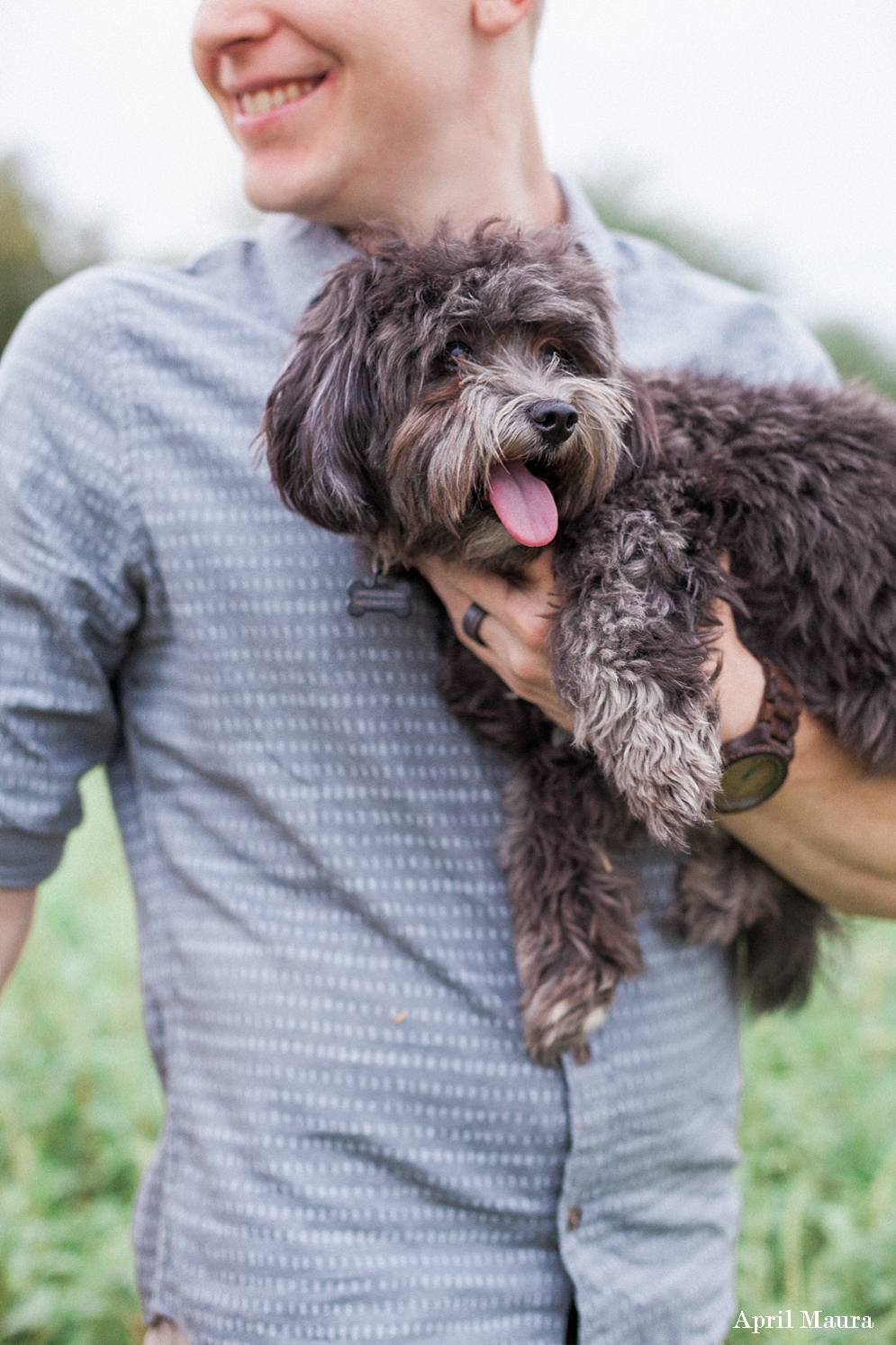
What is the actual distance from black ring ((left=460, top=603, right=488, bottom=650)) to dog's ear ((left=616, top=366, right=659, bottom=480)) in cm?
31

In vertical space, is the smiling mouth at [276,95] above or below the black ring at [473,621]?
above

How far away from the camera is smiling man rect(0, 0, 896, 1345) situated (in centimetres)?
158

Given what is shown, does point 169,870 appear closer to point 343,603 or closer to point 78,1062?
point 343,603

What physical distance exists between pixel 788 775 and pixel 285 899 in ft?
2.67

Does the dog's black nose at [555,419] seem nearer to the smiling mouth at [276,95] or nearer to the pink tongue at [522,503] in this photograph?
the pink tongue at [522,503]

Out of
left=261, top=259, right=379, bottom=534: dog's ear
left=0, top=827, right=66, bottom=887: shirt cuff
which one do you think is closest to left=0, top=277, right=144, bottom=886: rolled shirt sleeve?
left=0, top=827, right=66, bottom=887: shirt cuff

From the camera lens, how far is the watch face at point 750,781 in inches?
67.1

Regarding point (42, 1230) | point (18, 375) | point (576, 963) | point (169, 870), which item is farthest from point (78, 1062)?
point (18, 375)

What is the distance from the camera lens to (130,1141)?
324 cm

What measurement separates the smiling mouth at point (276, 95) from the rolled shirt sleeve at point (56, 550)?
39 centimetres

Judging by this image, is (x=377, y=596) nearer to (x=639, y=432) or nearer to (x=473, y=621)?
(x=473, y=621)

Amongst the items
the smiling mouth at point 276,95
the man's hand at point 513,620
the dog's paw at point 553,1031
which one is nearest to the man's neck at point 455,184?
the smiling mouth at point 276,95

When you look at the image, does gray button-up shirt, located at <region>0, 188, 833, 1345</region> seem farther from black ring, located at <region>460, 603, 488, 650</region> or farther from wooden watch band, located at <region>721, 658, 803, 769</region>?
wooden watch band, located at <region>721, 658, 803, 769</region>

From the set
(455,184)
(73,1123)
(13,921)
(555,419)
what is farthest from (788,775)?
(73,1123)
